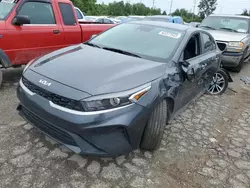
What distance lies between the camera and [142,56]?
127 inches

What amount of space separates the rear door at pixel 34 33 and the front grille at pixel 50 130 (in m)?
2.25

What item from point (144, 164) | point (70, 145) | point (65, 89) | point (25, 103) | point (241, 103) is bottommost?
point (241, 103)

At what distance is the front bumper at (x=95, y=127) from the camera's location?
228cm

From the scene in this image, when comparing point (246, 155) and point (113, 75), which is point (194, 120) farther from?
point (113, 75)

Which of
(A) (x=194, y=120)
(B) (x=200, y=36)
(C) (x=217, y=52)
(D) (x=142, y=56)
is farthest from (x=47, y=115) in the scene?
(C) (x=217, y=52)

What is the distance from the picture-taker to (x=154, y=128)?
2.75 metres

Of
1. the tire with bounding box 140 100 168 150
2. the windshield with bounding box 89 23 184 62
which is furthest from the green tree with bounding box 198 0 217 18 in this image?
the tire with bounding box 140 100 168 150

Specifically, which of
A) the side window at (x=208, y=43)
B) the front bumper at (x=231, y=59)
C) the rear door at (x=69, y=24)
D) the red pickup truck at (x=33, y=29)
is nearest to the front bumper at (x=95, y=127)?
the red pickup truck at (x=33, y=29)

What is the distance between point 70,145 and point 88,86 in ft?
2.07

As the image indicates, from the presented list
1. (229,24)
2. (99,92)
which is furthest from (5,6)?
(229,24)

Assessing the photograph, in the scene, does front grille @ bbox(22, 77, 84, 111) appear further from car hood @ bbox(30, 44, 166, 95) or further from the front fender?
the front fender

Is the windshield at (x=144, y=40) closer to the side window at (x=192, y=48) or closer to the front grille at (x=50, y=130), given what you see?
the side window at (x=192, y=48)

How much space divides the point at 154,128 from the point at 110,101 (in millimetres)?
725

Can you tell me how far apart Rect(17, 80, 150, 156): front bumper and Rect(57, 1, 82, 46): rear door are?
3165 mm
